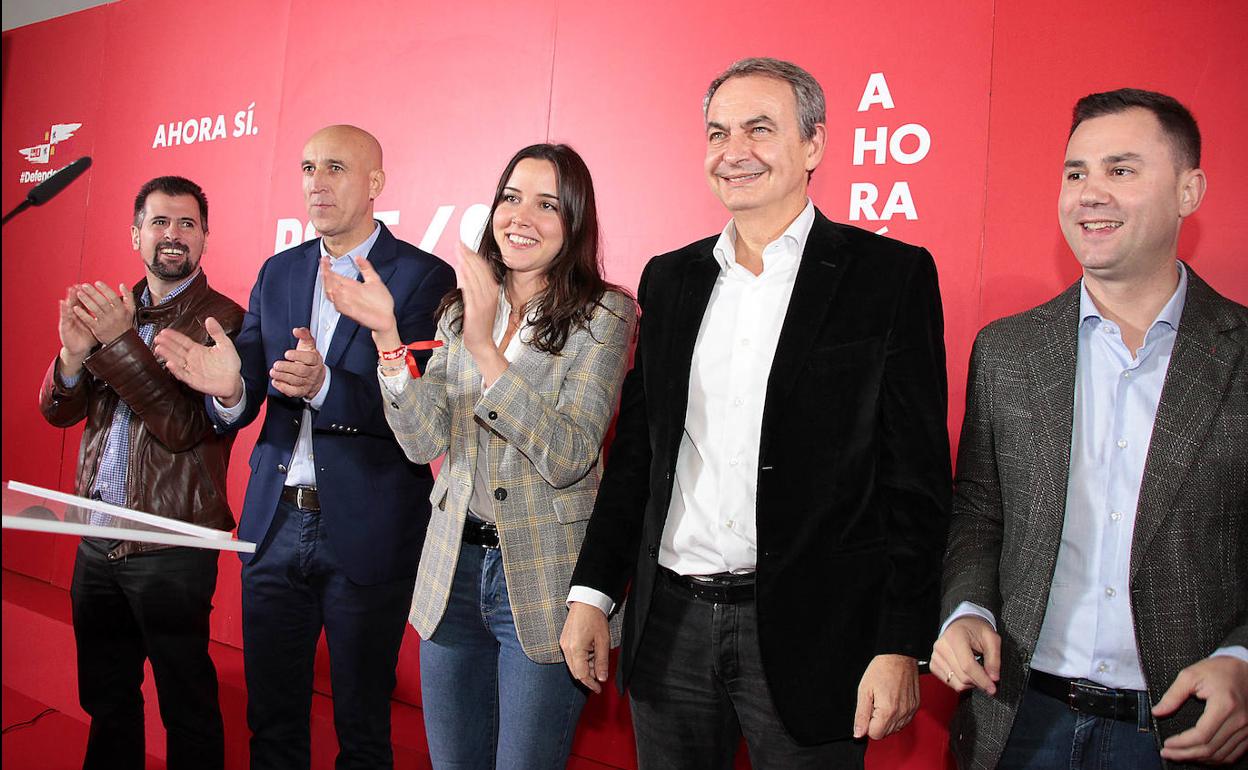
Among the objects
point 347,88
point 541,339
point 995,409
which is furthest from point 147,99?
point 995,409

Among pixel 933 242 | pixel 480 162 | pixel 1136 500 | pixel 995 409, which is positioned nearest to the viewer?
pixel 1136 500

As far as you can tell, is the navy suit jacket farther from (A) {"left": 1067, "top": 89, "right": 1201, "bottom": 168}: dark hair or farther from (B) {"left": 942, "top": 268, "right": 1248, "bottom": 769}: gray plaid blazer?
(A) {"left": 1067, "top": 89, "right": 1201, "bottom": 168}: dark hair

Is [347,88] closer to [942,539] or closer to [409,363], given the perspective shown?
[409,363]

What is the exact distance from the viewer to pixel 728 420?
5.83ft

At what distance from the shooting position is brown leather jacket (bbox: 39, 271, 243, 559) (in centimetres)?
271

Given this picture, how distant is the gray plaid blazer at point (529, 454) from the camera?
1979 mm

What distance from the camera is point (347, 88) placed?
4266 millimetres

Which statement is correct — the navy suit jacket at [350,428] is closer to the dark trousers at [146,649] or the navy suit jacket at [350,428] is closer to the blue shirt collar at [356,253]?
the blue shirt collar at [356,253]

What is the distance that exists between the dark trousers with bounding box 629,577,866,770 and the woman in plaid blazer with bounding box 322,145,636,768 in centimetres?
26

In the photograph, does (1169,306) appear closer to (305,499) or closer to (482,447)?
(482,447)

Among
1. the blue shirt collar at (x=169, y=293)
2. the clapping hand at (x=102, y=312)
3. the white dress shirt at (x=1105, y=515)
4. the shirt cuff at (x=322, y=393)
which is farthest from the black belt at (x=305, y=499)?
the white dress shirt at (x=1105, y=515)

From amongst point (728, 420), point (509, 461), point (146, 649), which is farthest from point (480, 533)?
point (146, 649)

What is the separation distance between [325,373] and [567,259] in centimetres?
66

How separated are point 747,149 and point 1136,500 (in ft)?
3.01
